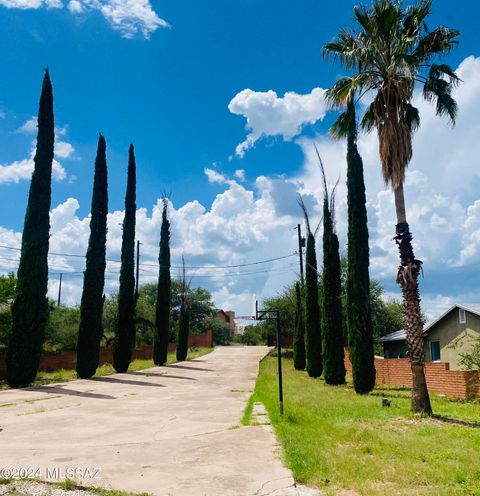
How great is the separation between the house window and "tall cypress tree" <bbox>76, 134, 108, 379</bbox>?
1688 cm

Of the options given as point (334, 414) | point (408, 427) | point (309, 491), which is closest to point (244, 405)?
point (334, 414)

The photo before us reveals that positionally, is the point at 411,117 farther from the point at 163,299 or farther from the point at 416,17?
the point at 163,299

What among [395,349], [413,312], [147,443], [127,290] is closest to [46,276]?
[127,290]

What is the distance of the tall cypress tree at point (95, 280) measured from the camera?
22078mm

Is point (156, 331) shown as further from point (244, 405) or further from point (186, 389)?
point (244, 405)

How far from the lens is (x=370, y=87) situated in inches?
502

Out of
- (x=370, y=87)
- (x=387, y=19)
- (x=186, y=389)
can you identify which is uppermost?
(x=387, y=19)

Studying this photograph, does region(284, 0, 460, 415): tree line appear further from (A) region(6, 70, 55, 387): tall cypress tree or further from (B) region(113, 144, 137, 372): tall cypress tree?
(B) region(113, 144, 137, 372): tall cypress tree

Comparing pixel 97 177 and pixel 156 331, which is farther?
pixel 156 331

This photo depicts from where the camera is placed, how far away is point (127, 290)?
88.2 feet

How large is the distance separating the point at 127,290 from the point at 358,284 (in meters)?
14.4

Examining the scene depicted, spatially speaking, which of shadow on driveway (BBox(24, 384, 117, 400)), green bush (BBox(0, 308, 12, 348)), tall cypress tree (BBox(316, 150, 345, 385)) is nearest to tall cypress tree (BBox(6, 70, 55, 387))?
shadow on driveway (BBox(24, 384, 117, 400))

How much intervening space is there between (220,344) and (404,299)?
6217cm

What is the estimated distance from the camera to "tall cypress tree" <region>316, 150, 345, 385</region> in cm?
1991
